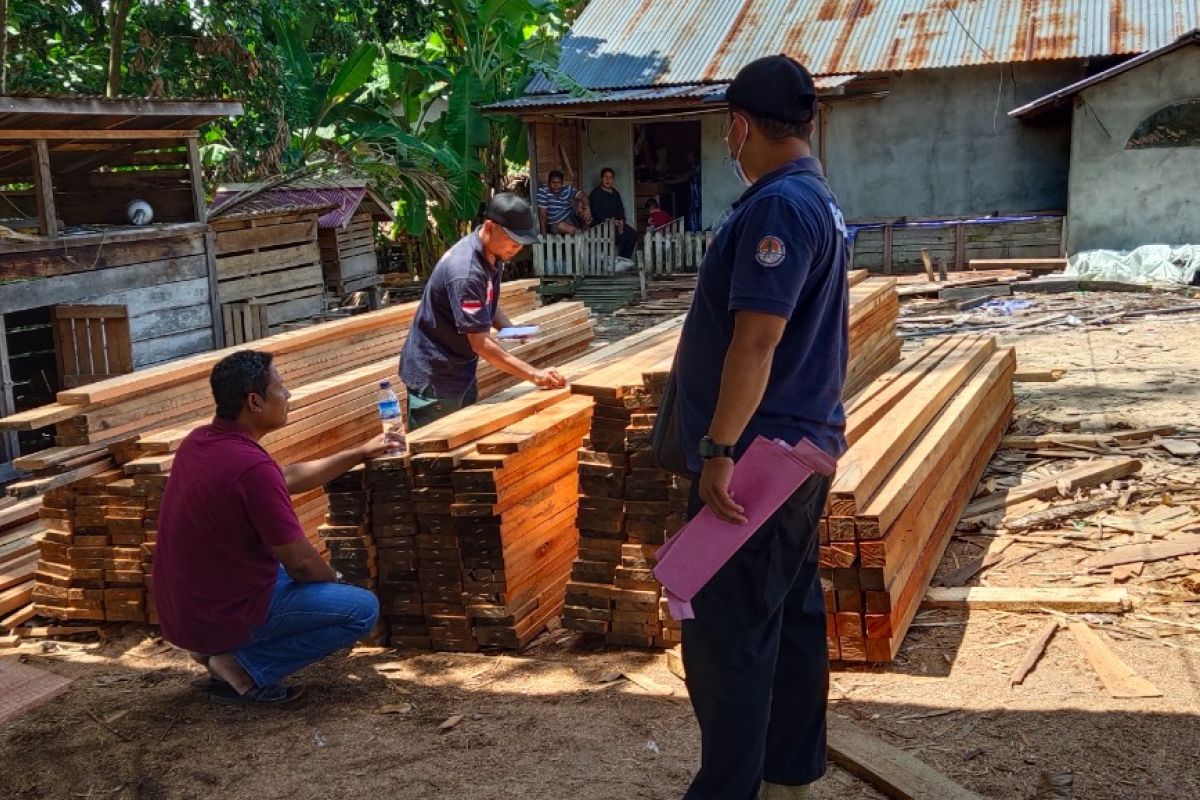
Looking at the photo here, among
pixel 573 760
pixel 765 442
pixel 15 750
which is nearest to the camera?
pixel 765 442

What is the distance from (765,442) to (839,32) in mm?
19702

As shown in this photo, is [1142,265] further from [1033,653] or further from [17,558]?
[17,558]

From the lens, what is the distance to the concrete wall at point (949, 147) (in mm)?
20234

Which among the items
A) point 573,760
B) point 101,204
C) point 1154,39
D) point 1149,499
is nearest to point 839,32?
point 1154,39

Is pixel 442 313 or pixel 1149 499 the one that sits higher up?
pixel 442 313

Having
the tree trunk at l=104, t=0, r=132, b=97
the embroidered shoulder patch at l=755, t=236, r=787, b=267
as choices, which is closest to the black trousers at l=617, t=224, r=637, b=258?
the tree trunk at l=104, t=0, r=132, b=97

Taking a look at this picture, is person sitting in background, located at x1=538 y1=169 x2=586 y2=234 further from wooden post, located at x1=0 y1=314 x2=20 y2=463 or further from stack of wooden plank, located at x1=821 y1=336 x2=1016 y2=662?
stack of wooden plank, located at x1=821 y1=336 x2=1016 y2=662

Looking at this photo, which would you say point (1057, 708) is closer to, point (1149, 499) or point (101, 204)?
point (1149, 499)

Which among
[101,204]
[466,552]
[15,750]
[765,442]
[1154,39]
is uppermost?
[1154,39]

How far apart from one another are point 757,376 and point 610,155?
1958 cm

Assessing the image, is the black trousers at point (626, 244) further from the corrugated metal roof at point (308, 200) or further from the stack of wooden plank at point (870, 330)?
the stack of wooden plank at point (870, 330)

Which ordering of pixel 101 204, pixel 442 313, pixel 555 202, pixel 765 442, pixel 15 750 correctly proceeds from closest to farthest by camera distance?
pixel 765 442, pixel 15 750, pixel 442 313, pixel 101 204, pixel 555 202

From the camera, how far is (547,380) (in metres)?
6.47

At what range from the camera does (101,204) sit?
1272cm
